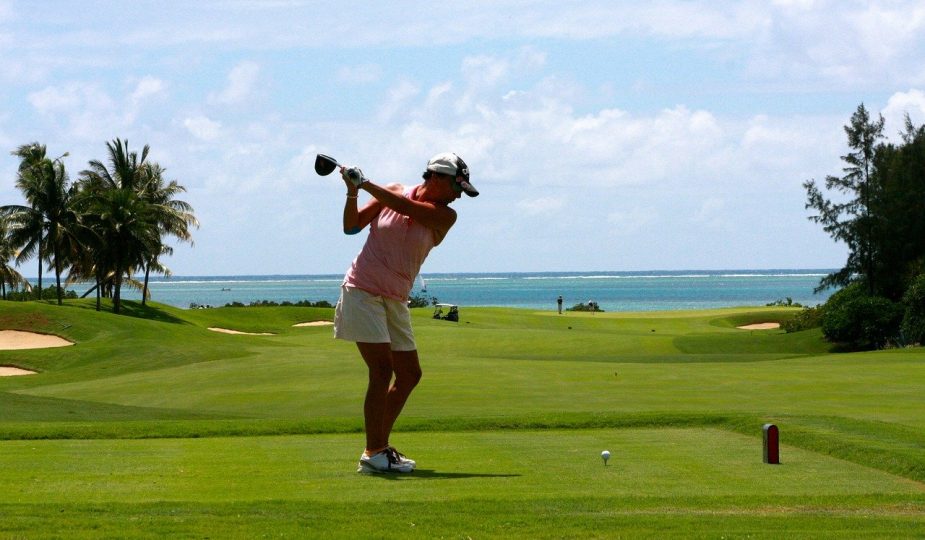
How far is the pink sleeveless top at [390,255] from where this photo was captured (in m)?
8.39

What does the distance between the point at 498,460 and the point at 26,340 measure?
32.7 metres

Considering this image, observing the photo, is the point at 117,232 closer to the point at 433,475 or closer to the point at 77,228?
the point at 77,228

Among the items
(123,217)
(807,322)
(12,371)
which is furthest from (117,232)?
(807,322)

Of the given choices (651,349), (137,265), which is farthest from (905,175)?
(137,265)

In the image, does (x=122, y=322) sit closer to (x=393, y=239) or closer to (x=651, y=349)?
(x=651, y=349)

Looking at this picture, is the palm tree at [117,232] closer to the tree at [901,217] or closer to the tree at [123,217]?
the tree at [123,217]

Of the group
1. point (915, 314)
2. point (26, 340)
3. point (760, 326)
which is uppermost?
point (915, 314)

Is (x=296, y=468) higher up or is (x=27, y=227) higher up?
A: (x=27, y=227)

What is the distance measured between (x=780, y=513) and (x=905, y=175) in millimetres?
42863

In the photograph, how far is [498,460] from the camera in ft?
29.0

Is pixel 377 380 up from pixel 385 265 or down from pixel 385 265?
down

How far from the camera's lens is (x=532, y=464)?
8.57 metres

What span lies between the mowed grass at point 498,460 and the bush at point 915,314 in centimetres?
1898

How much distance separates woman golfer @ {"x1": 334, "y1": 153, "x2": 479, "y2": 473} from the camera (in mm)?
8352
